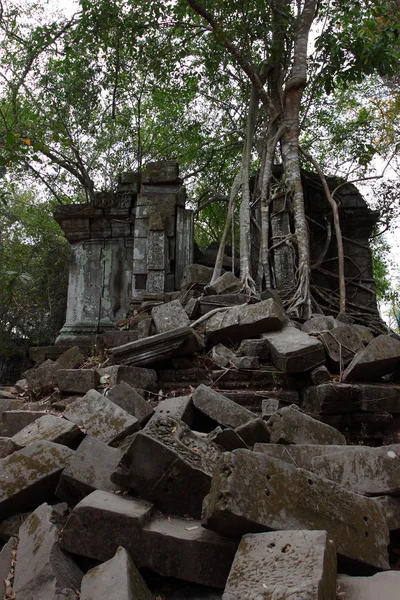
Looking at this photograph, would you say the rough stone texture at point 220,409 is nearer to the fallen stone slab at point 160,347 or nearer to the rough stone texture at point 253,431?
the rough stone texture at point 253,431

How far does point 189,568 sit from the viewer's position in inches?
75.6

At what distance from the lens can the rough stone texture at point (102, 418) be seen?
2998 millimetres

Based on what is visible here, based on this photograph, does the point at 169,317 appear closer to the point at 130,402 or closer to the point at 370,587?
the point at 130,402

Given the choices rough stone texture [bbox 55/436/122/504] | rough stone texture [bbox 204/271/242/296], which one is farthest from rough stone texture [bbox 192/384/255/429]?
rough stone texture [bbox 204/271/242/296]

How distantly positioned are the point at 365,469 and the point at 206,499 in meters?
0.91

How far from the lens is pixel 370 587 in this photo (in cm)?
159

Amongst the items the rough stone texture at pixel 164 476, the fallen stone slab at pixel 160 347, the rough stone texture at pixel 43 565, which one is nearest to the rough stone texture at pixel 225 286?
the fallen stone slab at pixel 160 347

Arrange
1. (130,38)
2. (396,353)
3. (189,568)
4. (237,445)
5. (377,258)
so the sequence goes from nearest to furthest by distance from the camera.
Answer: (189,568) → (237,445) → (396,353) → (130,38) → (377,258)

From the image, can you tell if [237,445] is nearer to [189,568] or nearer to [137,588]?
[189,568]

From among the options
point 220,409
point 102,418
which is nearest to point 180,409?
point 220,409

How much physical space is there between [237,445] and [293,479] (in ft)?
2.21

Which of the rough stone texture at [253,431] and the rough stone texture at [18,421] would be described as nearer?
the rough stone texture at [253,431]

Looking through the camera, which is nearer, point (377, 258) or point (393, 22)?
point (393, 22)

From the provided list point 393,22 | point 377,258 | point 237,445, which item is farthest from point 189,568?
point 377,258
